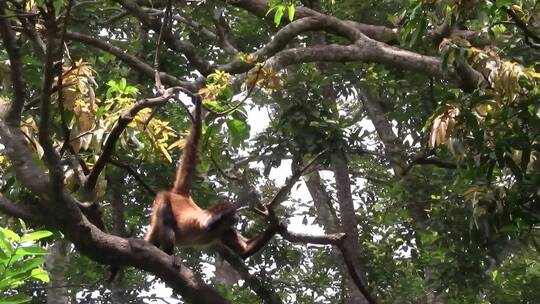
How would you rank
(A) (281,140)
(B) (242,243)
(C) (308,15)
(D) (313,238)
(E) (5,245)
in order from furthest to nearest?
(A) (281,140)
(C) (308,15)
(B) (242,243)
(D) (313,238)
(E) (5,245)

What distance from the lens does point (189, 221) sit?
5781mm

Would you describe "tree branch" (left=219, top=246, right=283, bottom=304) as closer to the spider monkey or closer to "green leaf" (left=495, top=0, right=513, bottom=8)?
the spider monkey

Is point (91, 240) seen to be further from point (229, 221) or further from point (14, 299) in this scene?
point (229, 221)

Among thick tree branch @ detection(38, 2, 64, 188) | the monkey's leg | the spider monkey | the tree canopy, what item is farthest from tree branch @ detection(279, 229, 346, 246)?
the monkey's leg

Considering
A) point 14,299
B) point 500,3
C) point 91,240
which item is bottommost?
point 14,299

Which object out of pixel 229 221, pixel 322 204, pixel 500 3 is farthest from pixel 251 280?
pixel 322 204

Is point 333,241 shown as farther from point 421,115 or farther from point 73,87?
point 421,115

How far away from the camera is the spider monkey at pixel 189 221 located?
213 inches

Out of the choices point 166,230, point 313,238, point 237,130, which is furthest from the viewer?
point 166,230

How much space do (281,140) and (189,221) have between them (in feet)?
8.86

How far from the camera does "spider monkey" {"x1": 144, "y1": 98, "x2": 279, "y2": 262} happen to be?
5.42m

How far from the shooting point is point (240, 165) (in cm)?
826

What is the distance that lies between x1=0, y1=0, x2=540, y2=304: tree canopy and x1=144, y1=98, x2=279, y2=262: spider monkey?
A: 16 cm

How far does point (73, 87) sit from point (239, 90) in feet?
7.45
